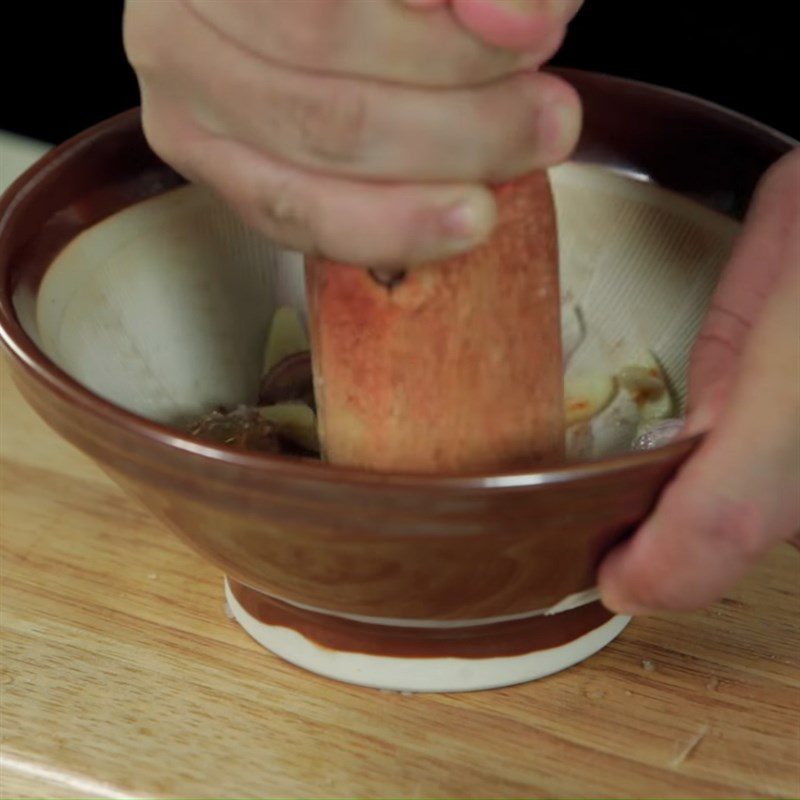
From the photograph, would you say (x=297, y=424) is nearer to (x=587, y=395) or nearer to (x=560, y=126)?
(x=587, y=395)

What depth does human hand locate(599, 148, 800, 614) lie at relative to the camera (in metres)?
0.69

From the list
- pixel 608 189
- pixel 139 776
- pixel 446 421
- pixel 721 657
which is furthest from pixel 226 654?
pixel 608 189

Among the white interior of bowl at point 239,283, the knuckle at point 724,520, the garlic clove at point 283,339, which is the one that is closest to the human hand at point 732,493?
the knuckle at point 724,520

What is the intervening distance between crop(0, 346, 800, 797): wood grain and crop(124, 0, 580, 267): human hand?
295 millimetres

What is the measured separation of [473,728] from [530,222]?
31 cm

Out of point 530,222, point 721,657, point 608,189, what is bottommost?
point 721,657

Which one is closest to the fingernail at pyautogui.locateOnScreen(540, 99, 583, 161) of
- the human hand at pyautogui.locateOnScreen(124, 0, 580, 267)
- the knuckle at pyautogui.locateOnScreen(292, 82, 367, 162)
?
the human hand at pyautogui.locateOnScreen(124, 0, 580, 267)

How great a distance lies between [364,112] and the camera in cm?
64

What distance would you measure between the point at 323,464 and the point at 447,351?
15cm

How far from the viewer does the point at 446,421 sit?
2.57 feet

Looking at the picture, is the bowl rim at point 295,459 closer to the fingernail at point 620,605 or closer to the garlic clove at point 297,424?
the fingernail at point 620,605

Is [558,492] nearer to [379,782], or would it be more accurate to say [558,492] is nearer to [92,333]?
[379,782]

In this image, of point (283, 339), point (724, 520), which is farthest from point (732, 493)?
point (283, 339)

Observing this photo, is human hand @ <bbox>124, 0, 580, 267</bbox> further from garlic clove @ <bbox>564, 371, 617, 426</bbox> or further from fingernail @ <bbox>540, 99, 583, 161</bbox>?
garlic clove @ <bbox>564, 371, 617, 426</bbox>
